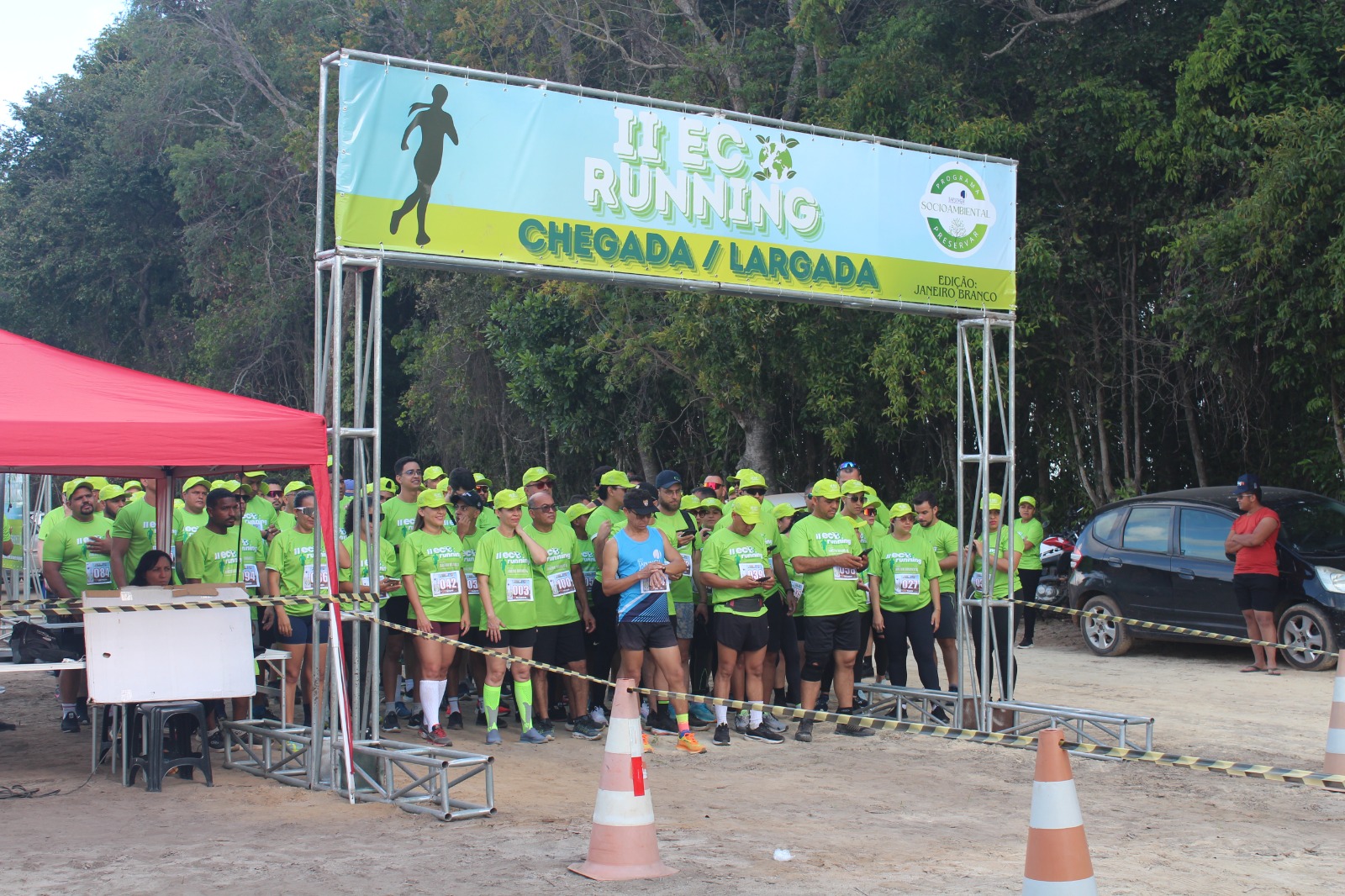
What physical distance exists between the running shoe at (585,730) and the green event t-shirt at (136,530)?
378cm

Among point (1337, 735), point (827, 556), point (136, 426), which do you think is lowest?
point (1337, 735)

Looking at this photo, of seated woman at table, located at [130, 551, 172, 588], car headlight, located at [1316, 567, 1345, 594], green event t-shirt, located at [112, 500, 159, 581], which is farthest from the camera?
car headlight, located at [1316, 567, 1345, 594]

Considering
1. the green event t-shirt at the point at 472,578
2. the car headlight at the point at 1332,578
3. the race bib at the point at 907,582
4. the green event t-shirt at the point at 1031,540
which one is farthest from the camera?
the green event t-shirt at the point at 1031,540

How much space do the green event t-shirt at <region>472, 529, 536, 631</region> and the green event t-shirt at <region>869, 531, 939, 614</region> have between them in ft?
9.12

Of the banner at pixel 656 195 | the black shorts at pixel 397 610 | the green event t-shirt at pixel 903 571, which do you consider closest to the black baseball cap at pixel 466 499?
the black shorts at pixel 397 610

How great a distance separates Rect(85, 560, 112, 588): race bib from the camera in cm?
1075

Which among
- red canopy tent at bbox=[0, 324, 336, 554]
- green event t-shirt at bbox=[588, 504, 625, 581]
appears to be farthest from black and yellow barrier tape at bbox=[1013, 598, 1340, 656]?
red canopy tent at bbox=[0, 324, 336, 554]

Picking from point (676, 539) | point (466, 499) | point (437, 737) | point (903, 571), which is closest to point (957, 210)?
point (903, 571)

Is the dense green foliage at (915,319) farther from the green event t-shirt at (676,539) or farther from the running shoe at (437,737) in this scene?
the running shoe at (437,737)

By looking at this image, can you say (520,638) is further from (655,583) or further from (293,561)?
(293,561)

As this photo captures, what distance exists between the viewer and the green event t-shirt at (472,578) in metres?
9.74

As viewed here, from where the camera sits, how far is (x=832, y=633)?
9.75 meters

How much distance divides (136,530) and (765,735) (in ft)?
17.4

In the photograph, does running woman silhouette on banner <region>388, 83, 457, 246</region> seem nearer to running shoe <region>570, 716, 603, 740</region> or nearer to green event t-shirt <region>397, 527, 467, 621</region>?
green event t-shirt <region>397, 527, 467, 621</region>
